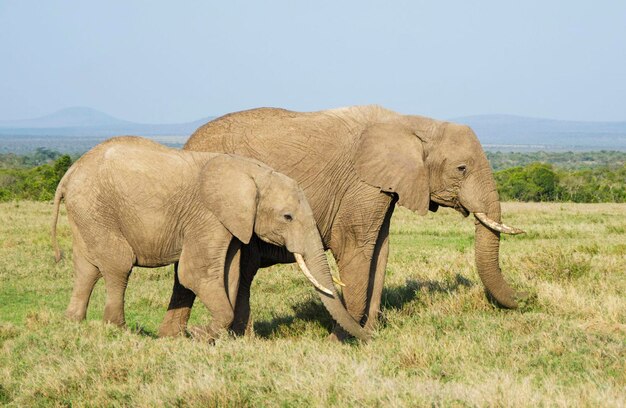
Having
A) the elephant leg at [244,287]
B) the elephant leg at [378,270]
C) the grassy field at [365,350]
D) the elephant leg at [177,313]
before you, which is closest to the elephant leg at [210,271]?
the grassy field at [365,350]

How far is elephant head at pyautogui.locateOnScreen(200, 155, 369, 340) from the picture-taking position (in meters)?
7.88

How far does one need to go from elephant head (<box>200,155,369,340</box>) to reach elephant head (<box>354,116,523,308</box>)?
1237 millimetres

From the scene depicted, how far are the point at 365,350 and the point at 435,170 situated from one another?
2147 mm

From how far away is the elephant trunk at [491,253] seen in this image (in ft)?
29.5

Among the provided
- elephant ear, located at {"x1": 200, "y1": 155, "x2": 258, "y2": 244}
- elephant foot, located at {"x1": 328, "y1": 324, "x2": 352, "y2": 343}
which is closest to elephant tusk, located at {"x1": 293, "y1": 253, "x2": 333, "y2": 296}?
elephant ear, located at {"x1": 200, "y1": 155, "x2": 258, "y2": 244}

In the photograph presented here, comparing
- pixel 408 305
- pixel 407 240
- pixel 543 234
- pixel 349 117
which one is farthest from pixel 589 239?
pixel 349 117

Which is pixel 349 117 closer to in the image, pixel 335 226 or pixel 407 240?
pixel 335 226

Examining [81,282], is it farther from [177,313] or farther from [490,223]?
[490,223]

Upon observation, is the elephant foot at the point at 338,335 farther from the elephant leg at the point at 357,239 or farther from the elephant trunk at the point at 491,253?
the elephant trunk at the point at 491,253

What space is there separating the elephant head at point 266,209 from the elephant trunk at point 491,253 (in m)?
1.89

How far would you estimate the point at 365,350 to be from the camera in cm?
811

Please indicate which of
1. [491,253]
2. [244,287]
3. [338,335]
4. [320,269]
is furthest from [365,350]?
[491,253]

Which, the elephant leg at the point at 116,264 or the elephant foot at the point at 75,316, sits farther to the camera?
the elephant foot at the point at 75,316

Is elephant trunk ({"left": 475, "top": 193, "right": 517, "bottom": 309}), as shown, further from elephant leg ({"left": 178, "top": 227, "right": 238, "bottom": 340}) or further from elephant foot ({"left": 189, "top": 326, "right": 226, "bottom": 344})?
elephant foot ({"left": 189, "top": 326, "right": 226, "bottom": 344})
